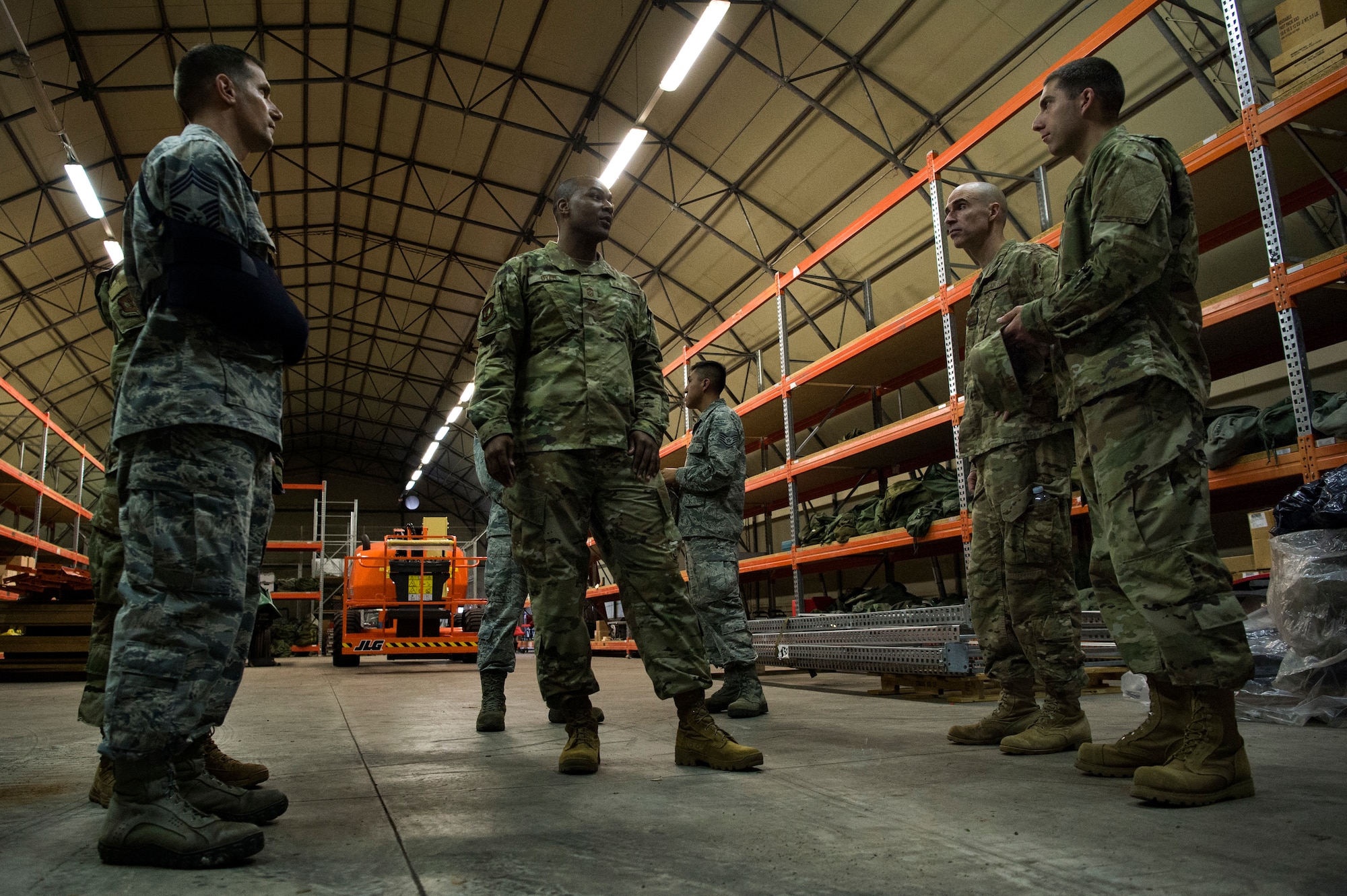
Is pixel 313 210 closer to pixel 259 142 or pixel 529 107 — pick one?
pixel 529 107

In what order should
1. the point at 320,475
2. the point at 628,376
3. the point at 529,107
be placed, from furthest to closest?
1. the point at 320,475
2. the point at 529,107
3. the point at 628,376

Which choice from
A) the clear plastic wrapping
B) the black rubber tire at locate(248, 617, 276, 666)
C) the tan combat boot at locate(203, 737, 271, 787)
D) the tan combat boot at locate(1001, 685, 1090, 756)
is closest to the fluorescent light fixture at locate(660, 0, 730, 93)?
the clear plastic wrapping

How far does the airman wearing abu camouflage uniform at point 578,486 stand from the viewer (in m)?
2.74

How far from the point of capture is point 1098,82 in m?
2.52

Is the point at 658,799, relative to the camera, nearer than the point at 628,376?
Yes

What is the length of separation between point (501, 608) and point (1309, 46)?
5.56 metres

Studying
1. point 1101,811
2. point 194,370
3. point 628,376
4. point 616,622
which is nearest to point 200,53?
point 194,370

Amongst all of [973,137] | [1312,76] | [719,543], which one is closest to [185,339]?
[719,543]

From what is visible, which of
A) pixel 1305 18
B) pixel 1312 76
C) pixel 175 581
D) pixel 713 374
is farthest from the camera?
pixel 713 374

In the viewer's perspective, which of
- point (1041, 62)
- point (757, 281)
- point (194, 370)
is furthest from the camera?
point (757, 281)

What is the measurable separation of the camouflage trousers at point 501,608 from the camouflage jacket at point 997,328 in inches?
88.0

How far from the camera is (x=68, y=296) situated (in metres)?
18.3

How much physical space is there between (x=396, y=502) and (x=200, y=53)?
3748 cm

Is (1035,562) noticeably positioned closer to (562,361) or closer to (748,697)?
(562,361)
